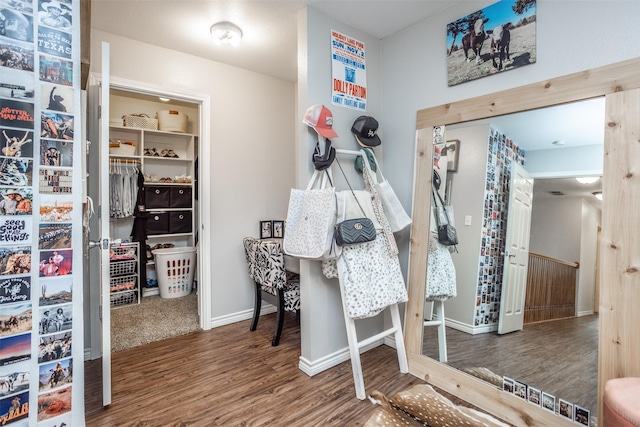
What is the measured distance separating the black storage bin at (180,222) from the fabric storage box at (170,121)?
1.11 meters

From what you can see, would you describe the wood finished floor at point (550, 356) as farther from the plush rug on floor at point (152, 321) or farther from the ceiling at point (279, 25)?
the plush rug on floor at point (152, 321)

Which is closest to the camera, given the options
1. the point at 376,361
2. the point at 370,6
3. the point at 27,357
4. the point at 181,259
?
the point at 27,357

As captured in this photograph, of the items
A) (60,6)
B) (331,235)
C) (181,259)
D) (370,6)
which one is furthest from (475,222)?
(181,259)

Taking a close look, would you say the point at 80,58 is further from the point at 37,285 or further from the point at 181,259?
the point at 181,259

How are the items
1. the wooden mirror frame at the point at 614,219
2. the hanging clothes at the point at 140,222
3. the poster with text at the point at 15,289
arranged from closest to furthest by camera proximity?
the poster with text at the point at 15,289 < the wooden mirror frame at the point at 614,219 < the hanging clothes at the point at 140,222

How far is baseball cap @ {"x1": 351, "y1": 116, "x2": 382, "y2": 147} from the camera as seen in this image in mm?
2246

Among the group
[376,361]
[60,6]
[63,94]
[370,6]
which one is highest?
[370,6]

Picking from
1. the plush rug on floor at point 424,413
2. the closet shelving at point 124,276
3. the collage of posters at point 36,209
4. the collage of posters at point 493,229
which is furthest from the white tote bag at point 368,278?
the closet shelving at point 124,276

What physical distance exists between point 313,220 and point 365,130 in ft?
2.60

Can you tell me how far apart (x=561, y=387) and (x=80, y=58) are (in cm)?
279

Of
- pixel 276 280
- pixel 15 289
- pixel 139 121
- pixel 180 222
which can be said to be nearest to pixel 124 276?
pixel 180 222

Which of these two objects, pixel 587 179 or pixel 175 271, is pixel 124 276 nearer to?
pixel 175 271

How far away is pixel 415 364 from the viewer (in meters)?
2.15

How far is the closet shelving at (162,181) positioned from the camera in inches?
159
